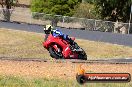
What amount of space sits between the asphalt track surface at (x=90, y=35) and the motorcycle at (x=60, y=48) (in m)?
16.2

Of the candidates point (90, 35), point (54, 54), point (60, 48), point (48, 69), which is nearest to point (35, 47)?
point (90, 35)

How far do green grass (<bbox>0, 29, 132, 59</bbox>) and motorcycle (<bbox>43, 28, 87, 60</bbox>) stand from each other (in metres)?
5.73

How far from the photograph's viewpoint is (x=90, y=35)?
45.2 meters

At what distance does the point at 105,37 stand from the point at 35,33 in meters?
7.00

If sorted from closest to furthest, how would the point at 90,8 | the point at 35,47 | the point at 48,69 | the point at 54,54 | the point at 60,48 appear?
the point at 48,69 → the point at 54,54 → the point at 60,48 → the point at 35,47 → the point at 90,8

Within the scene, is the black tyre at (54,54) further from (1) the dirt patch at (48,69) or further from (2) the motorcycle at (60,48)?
(1) the dirt patch at (48,69)

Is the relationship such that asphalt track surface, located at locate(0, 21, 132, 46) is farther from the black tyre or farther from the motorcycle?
the black tyre

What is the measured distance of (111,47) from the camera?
38.2 meters

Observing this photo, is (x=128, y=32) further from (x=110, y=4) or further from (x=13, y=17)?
(x=13, y=17)

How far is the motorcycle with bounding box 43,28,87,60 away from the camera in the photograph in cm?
2455

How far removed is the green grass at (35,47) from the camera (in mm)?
32719

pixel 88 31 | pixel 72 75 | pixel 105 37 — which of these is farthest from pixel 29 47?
pixel 72 75

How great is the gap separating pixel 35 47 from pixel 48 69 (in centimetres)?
1883

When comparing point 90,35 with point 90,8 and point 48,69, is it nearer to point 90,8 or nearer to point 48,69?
point 90,8
